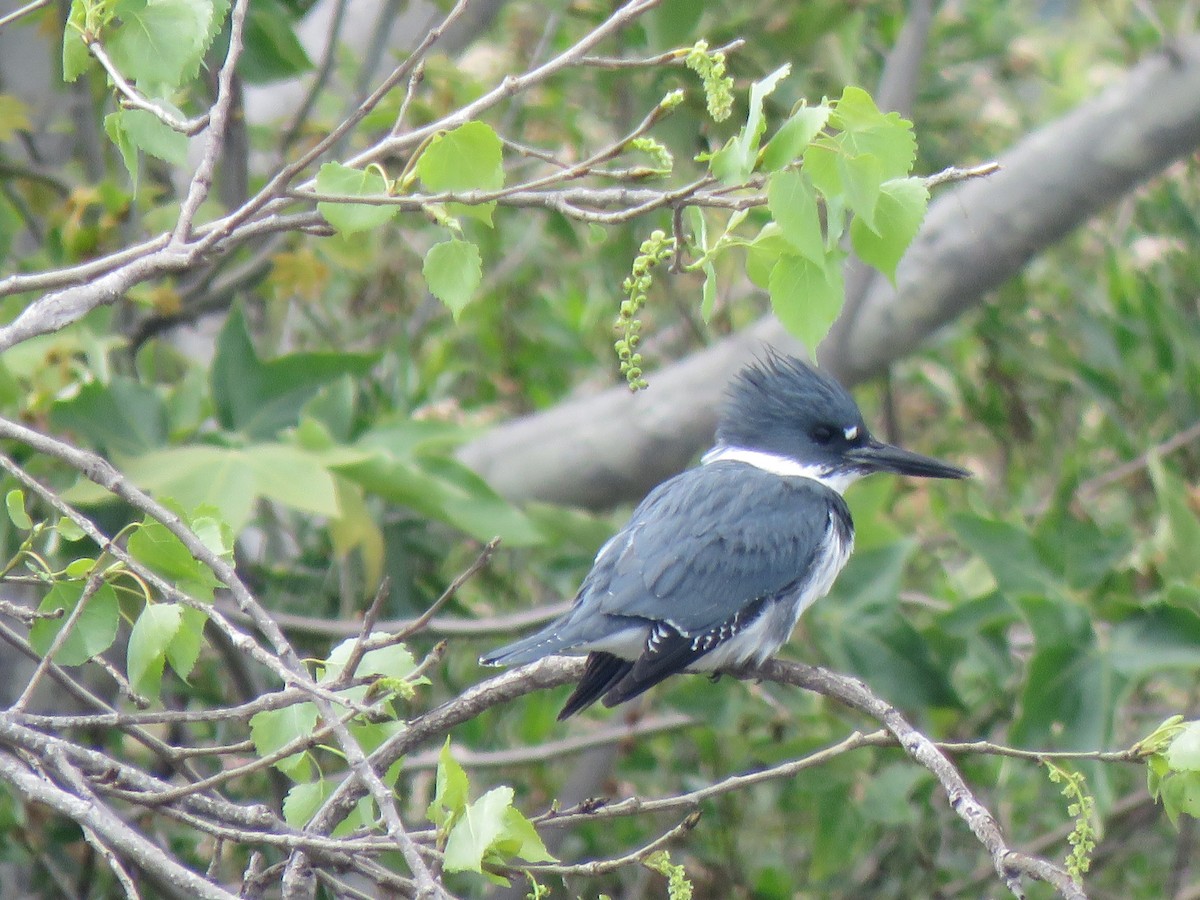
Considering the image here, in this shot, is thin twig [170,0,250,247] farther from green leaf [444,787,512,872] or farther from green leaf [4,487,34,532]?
green leaf [444,787,512,872]

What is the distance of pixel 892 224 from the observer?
121 centimetres

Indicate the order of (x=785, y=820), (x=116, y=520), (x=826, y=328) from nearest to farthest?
1. (x=826, y=328)
2. (x=116, y=520)
3. (x=785, y=820)

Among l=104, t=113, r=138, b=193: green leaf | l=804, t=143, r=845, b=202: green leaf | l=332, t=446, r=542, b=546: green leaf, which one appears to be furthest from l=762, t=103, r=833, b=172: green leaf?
l=332, t=446, r=542, b=546: green leaf

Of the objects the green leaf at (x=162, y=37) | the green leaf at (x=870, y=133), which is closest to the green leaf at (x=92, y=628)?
the green leaf at (x=162, y=37)

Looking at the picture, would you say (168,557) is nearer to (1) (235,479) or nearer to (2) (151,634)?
(2) (151,634)

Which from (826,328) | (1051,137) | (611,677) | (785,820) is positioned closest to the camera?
(826,328)

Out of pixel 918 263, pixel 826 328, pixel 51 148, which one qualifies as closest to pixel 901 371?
pixel 918 263

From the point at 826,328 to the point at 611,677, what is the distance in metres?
0.78

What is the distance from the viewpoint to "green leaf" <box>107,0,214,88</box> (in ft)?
4.10

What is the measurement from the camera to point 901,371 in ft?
12.8

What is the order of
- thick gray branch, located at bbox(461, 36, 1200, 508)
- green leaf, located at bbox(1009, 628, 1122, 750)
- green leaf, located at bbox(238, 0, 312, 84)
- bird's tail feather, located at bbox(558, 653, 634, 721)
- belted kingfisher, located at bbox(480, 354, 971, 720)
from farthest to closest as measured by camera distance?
thick gray branch, located at bbox(461, 36, 1200, 508), green leaf, located at bbox(1009, 628, 1122, 750), green leaf, located at bbox(238, 0, 312, 84), belted kingfisher, located at bbox(480, 354, 971, 720), bird's tail feather, located at bbox(558, 653, 634, 721)

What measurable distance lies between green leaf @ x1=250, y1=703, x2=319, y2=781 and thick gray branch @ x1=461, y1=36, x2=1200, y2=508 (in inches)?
57.0

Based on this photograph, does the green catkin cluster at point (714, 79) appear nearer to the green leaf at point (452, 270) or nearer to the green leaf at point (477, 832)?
the green leaf at point (452, 270)

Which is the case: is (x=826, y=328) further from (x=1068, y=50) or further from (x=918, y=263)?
(x=1068, y=50)
